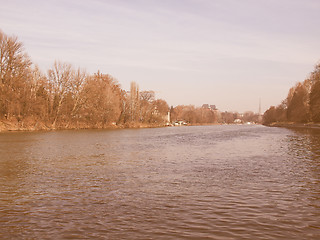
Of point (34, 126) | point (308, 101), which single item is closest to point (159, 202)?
point (34, 126)

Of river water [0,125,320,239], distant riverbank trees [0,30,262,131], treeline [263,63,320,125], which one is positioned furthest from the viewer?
treeline [263,63,320,125]

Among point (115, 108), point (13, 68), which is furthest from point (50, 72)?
point (115, 108)

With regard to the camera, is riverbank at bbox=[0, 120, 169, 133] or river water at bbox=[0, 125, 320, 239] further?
riverbank at bbox=[0, 120, 169, 133]

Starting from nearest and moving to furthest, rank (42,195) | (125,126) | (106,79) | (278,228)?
1. (278,228)
2. (42,195)
3. (125,126)
4. (106,79)

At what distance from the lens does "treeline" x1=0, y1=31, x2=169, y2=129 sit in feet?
201

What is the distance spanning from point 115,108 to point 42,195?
2979 inches

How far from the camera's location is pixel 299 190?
12.3 meters

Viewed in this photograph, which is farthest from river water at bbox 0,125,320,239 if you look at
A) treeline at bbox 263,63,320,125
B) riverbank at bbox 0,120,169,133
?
treeline at bbox 263,63,320,125

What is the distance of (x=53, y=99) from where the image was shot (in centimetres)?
7612

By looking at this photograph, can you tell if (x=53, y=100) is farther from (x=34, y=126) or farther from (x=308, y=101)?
(x=308, y=101)

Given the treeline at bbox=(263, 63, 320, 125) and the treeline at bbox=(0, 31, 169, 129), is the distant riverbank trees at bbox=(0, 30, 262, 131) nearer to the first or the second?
the treeline at bbox=(0, 31, 169, 129)

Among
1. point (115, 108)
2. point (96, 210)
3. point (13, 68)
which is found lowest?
point (96, 210)

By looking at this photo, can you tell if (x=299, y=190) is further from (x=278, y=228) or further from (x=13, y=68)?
(x=13, y=68)

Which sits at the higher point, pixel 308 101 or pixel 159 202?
pixel 308 101
